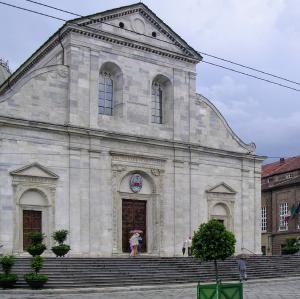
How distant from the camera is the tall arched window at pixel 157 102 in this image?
43.8 meters

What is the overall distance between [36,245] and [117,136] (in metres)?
9.99

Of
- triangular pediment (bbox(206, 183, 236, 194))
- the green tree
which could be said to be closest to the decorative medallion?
triangular pediment (bbox(206, 183, 236, 194))

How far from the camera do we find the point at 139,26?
4278cm

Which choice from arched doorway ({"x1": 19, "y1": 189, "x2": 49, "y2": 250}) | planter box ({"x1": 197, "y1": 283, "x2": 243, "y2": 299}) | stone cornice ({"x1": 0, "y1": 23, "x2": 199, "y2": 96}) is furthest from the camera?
stone cornice ({"x1": 0, "y1": 23, "x2": 199, "y2": 96})

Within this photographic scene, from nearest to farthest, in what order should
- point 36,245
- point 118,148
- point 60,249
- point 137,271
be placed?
point 36,245 → point 137,271 → point 60,249 → point 118,148

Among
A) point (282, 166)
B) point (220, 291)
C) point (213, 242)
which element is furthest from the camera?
point (282, 166)

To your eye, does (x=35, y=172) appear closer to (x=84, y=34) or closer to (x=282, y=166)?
(x=84, y=34)

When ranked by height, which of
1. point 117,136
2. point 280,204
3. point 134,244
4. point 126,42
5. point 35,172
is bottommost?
point 134,244

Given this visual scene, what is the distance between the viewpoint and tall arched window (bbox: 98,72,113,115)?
4144 cm

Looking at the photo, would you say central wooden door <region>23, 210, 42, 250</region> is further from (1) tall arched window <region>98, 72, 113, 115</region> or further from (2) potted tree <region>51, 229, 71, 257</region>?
(1) tall arched window <region>98, 72, 113, 115</region>

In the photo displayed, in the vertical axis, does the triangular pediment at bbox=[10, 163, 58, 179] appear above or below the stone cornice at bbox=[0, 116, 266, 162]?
below

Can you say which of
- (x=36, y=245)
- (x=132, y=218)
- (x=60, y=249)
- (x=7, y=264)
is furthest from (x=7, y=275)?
(x=132, y=218)

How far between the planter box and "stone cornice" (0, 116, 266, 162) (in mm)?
24104

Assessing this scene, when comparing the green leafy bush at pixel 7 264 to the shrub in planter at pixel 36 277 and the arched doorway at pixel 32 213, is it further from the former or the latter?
the arched doorway at pixel 32 213
